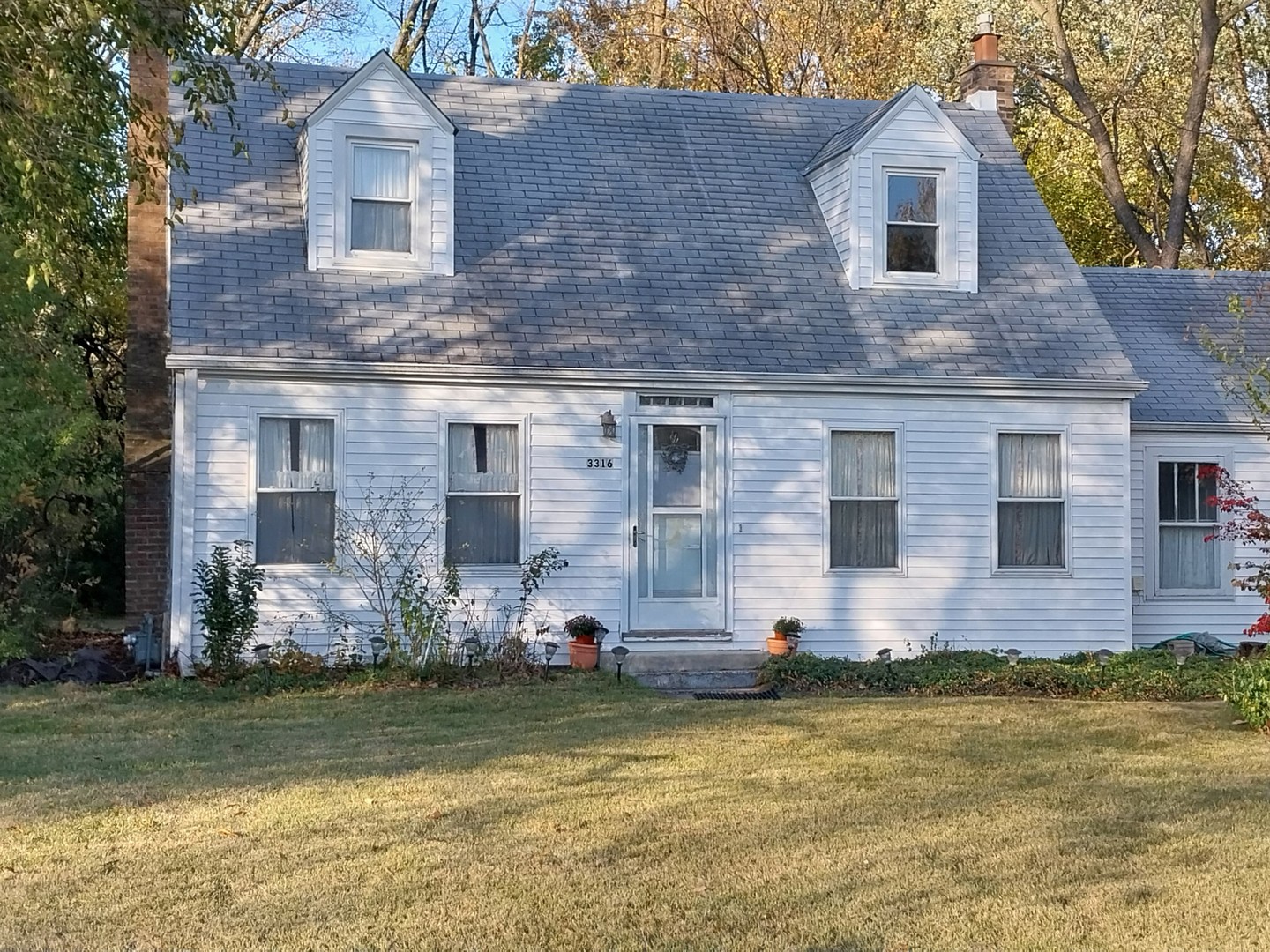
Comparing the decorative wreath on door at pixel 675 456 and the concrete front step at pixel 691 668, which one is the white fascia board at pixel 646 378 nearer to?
the decorative wreath on door at pixel 675 456

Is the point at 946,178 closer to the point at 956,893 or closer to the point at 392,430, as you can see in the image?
the point at 392,430

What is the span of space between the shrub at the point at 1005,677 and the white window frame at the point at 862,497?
1.35m

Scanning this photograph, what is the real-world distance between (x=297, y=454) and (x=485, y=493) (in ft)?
5.81

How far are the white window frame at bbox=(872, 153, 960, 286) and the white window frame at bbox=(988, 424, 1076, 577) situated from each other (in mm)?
1855

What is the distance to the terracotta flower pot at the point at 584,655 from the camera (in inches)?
540

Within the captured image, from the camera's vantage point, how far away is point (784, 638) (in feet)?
46.6

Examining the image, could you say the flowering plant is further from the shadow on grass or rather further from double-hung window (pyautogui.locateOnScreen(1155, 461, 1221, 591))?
double-hung window (pyautogui.locateOnScreen(1155, 461, 1221, 591))

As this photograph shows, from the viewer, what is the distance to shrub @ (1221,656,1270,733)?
1023cm

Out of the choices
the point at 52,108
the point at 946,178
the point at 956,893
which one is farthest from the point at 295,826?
the point at 946,178

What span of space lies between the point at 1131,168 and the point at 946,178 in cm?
1635

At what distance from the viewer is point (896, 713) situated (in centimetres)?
1099

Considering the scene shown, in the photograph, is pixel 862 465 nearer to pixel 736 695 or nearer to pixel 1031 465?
pixel 1031 465

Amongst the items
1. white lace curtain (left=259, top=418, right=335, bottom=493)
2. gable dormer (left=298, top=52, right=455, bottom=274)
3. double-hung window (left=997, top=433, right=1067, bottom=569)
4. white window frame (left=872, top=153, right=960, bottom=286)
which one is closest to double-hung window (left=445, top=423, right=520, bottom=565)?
white lace curtain (left=259, top=418, right=335, bottom=493)

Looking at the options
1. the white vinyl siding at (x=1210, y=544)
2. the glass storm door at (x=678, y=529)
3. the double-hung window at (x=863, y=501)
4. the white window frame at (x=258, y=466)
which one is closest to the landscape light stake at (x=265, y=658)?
the white window frame at (x=258, y=466)
